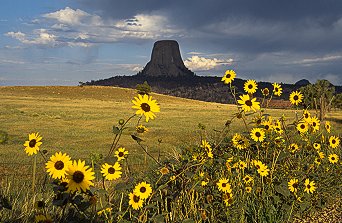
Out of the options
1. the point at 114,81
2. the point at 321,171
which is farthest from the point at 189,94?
the point at 321,171

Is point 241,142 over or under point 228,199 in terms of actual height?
over

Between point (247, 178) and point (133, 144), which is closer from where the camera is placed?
point (247, 178)

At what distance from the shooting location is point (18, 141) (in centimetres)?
1641

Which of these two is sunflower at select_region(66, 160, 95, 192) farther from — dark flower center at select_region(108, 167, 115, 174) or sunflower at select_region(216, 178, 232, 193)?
sunflower at select_region(216, 178, 232, 193)

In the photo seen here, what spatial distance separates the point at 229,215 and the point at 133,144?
13.3 m

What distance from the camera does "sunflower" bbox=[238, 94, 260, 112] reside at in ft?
11.7

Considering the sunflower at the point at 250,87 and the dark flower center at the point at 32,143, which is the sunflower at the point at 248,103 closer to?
the sunflower at the point at 250,87

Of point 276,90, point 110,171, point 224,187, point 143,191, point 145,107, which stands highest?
point 276,90

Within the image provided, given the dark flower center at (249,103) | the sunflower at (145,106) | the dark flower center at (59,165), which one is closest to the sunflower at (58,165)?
the dark flower center at (59,165)

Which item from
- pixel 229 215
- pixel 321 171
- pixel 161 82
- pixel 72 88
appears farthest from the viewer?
pixel 161 82

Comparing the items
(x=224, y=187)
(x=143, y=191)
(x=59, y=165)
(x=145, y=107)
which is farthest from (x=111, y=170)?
(x=224, y=187)

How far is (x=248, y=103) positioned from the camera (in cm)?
365

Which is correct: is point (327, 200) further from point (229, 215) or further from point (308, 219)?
point (229, 215)

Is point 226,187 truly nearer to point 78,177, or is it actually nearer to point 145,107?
point 145,107
